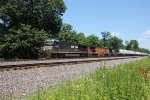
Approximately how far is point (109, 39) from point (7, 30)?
112056 mm

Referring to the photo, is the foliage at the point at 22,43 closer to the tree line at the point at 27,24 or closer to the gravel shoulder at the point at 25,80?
the tree line at the point at 27,24

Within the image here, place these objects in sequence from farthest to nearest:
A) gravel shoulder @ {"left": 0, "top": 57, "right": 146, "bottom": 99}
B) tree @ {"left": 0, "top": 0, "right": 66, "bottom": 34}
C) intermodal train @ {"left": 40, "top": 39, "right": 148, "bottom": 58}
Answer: tree @ {"left": 0, "top": 0, "right": 66, "bottom": 34}
intermodal train @ {"left": 40, "top": 39, "right": 148, "bottom": 58}
gravel shoulder @ {"left": 0, "top": 57, "right": 146, "bottom": 99}

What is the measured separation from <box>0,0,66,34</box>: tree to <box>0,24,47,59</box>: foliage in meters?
4.75

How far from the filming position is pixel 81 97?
5992 millimetres

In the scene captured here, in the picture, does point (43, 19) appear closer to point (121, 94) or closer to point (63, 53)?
point (63, 53)

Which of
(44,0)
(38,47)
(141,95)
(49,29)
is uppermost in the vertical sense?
(44,0)

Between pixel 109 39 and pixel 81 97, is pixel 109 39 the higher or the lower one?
the higher one

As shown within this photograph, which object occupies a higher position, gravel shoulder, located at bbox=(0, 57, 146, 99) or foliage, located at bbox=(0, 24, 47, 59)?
foliage, located at bbox=(0, 24, 47, 59)

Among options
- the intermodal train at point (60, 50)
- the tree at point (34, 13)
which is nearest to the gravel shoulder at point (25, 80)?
the intermodal train at point (60, 50)

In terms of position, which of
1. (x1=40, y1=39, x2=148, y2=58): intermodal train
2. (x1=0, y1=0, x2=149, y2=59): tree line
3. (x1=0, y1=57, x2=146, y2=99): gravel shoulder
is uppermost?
(x1=0, y1=0, x2=149, y2=59): tree line

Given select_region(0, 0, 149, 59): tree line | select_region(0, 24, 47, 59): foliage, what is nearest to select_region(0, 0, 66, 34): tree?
select_region(0, 0, 149, 59): tree line

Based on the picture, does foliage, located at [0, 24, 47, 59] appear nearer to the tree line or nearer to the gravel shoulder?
the tree line

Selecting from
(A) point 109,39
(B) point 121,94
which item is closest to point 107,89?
(B) point 121,94

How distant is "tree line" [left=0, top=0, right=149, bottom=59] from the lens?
42.5 meters
